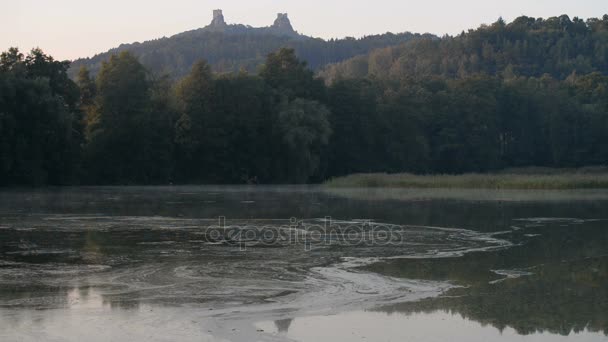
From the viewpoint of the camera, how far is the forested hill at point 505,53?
149m

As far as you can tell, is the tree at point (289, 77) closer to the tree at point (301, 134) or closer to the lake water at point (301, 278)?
the tree at point (301, 134)

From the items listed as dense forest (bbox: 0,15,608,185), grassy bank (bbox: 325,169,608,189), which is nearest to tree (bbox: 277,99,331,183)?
dense forest (bbox: 0,15,608,185)

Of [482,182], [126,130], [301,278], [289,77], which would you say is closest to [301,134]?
[289,77]

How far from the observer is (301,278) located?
13.6 m

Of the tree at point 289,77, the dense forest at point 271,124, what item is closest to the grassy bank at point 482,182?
the dense forest at point 271,124

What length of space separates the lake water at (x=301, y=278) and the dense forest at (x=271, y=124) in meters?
30.2

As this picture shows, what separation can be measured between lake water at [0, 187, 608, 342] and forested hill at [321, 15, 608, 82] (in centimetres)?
12215

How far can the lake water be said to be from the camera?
984 cm

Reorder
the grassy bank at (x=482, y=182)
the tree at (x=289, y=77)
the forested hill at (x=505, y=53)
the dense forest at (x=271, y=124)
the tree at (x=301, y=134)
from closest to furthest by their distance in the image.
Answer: the grassy bank at (x=482, y=182) → the dense forest at (x=271, y=124) → the tree at (x=301, y=134) → the tree at (x=289, y=77) → the forested hill at (x=505, y=53)

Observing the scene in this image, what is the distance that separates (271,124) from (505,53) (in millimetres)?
91549

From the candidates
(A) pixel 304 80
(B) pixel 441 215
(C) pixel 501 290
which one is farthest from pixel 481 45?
(C) pixel 501 290

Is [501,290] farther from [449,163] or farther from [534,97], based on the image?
[534,97]

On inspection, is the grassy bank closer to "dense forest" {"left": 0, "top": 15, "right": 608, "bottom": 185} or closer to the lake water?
"dense forest" {"left": 0, "top": 15, "right": 608, "bottom": 185}

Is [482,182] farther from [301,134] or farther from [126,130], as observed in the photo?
[126,130]
